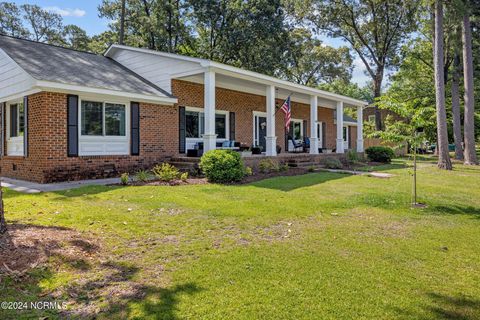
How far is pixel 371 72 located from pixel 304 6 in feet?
28.2

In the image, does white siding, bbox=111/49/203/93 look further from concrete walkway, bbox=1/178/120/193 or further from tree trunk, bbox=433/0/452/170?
tree trunk, bbox=433/0/452/170

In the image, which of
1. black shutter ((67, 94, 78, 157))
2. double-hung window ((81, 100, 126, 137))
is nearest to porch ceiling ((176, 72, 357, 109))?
double-hung window ((81, 100, 126, 137))

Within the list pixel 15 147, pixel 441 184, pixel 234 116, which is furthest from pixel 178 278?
pixel 234 116

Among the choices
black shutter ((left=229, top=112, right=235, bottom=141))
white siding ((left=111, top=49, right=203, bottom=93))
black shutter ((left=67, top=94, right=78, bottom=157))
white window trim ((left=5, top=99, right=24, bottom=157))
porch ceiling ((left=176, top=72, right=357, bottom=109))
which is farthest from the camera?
black shutter ((left=229, top=112, right=235, bottom=141))

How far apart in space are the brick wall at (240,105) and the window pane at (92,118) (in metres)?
3.34

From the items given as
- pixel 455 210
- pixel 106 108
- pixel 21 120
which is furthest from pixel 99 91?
pixel 455 210

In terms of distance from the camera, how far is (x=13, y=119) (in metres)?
12.2

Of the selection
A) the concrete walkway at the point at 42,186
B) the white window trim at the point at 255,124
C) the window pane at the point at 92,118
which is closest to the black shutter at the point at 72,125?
the window pane at the point at 92,118

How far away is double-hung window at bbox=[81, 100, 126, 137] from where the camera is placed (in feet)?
36.8

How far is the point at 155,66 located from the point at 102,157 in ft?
16.0

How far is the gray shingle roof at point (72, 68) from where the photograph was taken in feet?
34.7

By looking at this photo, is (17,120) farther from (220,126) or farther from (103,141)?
(220,126)

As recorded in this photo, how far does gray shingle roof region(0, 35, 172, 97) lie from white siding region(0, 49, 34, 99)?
7.9 inches

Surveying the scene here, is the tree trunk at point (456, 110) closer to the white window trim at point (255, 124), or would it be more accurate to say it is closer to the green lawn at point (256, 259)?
the white window trim at point (255, 124)
